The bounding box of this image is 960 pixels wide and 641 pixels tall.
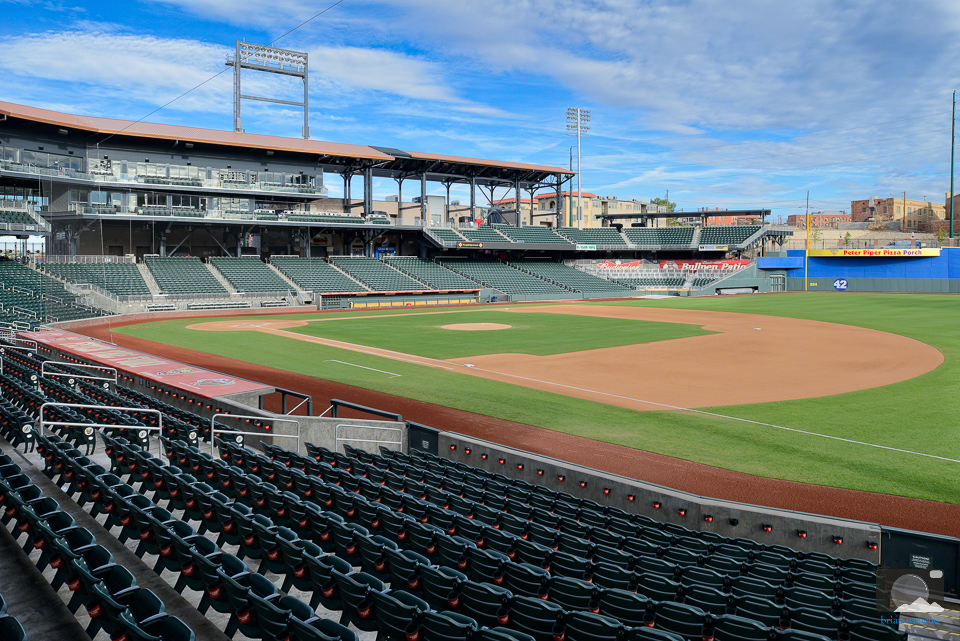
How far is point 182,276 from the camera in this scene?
50438 millimetres

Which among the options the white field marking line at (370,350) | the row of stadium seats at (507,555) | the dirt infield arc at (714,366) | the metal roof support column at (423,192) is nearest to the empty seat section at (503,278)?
the metal roof support column at (423,192)

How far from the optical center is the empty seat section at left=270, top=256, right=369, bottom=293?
55656 mm

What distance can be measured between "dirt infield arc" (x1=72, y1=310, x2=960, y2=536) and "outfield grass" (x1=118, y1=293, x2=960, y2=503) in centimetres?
50

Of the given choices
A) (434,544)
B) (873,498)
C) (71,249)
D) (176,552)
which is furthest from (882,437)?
(71,249)

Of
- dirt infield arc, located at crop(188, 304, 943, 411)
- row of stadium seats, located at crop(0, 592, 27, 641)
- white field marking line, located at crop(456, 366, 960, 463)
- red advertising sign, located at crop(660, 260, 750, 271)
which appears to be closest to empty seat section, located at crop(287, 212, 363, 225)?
dirt infield arc, located at crop(188, 304, 943, 411)

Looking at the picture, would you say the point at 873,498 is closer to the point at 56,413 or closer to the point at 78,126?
the point at 56,413

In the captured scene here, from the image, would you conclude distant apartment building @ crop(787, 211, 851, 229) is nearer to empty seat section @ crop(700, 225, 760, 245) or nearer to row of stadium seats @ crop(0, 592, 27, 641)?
empty seat section @ crop(700, 225, 760, 245)

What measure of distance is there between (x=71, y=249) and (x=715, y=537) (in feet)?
162

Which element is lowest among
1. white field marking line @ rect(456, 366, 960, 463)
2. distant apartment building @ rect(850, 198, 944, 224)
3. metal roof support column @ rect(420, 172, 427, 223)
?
white field marking line @ rect(456, 366, 960, 463)

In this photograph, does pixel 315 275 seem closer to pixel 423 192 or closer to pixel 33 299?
pixel 423 192

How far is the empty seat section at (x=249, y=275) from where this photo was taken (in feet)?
171

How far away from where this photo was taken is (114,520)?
7.29m

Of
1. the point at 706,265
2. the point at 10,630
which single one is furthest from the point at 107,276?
the point at 706,265

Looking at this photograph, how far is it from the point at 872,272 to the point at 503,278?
48.1m
